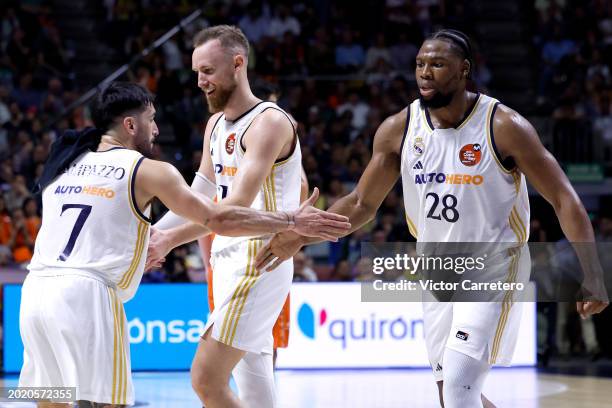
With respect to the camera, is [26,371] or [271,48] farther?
[271,48]

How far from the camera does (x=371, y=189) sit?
556cm

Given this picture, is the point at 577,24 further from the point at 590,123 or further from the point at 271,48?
the point at 271,48

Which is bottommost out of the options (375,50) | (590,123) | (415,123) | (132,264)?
(132,264)

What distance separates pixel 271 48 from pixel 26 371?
12.0 meters

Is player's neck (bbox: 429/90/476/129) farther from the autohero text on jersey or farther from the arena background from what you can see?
the arena background

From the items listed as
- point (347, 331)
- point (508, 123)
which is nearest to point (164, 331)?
point (347, 331)

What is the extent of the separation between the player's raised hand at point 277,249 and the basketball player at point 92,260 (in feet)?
1.72

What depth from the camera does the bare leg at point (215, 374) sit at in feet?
16.8

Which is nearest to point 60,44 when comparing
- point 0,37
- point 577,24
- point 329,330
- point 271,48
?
point 0,37

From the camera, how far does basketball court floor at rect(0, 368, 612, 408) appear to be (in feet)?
29.0

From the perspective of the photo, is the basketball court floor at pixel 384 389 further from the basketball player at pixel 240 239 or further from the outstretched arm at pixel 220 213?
the outstretched arm at pixel 220 213

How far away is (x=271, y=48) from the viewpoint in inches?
638

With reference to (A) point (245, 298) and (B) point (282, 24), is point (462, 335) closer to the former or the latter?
(A) point (245, 298)

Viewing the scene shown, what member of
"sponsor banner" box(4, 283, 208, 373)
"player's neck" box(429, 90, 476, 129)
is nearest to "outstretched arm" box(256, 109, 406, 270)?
"player's neck" box(429, 90, 476, 129)
